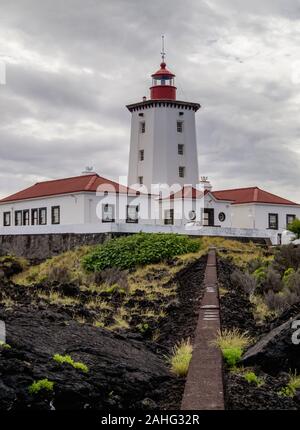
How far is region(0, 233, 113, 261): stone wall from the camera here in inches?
1026

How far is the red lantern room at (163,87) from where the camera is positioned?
131ft

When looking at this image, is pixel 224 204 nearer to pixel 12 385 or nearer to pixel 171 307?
pixel 171 307

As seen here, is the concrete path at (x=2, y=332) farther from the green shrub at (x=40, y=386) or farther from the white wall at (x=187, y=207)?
the white wall at (x=187, y=207)

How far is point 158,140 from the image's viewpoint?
39.1m

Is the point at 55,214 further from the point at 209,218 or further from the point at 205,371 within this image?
the point at 205,371

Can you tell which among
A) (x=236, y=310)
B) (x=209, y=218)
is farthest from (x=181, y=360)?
(x=209, y=218)

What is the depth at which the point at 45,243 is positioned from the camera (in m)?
29.0

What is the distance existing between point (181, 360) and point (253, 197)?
36.0 metres

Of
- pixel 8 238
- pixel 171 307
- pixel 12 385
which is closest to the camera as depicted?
pixel 12 385

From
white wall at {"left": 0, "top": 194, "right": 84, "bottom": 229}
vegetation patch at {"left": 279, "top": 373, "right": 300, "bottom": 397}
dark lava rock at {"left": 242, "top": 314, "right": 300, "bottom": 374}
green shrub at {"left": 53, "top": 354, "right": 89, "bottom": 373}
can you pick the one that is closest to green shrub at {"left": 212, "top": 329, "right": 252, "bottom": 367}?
dark lava rock at {"left": 242, "top": 314, "right": 300, "bottom": 374}
